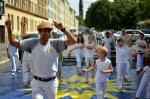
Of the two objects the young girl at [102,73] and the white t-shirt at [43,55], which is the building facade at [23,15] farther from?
the white t-shirt at [43,55]

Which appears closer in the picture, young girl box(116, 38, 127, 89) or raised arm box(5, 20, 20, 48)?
raised arm box(5, 20, 20, 48)

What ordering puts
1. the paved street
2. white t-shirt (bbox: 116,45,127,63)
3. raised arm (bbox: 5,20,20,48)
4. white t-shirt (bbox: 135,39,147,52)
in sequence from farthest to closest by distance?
white t-shirt (bbox: 135,39,147,52) < white t-shirt (bbox: 116,45,127,63) < the paved street < raised arm (bbox: 5,20,20,48)

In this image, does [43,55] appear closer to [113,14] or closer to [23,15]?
[23,15]

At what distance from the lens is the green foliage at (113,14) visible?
90.1 meters

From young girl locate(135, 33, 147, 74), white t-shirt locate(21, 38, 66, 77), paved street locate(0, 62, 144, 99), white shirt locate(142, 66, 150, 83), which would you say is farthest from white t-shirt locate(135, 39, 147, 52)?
white t-shirt locate(21, 38, 66, 77)

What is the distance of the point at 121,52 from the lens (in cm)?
1227

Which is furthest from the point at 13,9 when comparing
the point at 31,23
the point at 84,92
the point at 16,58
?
the point at 84,92

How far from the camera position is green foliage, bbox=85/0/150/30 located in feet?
295

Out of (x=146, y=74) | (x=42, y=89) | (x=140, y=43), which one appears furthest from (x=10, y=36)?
(x=140, y=43)

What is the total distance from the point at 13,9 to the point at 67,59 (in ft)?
Answer: 126

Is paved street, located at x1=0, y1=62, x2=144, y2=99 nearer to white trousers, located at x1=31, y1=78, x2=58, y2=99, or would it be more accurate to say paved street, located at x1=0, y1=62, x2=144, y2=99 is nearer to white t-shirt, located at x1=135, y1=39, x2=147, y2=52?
white t-shirt, located at x1=135, y1=39, x2=147, y2=52

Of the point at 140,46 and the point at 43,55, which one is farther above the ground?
the point at 43,55

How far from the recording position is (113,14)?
9712 cm

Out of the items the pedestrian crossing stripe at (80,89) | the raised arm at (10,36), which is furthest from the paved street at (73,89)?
the raised arm at (10,36)
